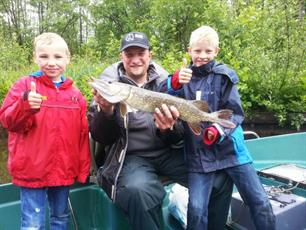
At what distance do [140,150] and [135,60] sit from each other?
70 centimetres

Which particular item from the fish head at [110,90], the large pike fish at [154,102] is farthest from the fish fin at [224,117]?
the fish head at [110,90]

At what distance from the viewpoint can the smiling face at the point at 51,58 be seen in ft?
7.93

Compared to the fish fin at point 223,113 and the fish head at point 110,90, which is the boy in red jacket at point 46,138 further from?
the fish fin at point 223,113

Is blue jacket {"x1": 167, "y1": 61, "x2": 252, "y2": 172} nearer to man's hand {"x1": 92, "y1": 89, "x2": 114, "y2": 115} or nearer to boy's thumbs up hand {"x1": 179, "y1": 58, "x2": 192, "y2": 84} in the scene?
boy's thumbs up hand {"x1": 179, "y1": 58, "x2": 192, "y2": 84}

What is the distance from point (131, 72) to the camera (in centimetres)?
292

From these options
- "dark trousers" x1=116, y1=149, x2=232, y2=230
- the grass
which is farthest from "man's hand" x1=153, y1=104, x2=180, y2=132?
the grass

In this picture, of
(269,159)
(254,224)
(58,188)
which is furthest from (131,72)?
(269,159)

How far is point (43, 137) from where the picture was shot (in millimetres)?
2352

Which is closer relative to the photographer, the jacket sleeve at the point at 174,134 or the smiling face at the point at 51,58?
the smiling face at the point at 51,58

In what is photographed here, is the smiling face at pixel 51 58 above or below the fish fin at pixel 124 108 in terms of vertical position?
above

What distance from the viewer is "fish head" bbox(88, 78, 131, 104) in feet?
7.51

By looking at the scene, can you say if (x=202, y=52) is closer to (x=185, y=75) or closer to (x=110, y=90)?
(x=185, y=75)

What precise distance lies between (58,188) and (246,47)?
552 centimetres

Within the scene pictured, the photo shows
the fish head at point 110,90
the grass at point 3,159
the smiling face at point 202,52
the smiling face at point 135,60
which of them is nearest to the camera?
the fish head at point 110,90
